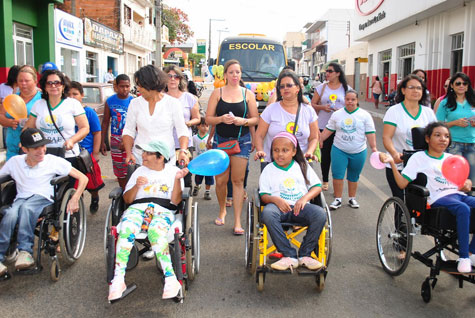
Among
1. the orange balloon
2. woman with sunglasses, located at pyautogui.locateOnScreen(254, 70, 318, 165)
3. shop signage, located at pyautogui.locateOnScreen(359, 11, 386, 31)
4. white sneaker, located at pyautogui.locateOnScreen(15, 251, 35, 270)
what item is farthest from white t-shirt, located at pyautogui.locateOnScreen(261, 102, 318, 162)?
shop signage, located at pyautogui.locateOnScreen(359, 11, 386, 31)

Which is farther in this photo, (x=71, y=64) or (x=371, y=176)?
(x=71, y=64)

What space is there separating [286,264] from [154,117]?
74.9 inches

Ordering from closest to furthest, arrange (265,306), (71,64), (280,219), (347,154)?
(265,306) → (280,219) → (347,154) → (71,64)

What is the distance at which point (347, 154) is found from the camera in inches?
251

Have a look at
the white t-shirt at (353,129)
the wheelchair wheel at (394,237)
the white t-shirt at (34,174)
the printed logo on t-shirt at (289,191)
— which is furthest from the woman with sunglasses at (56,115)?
the white t-shirt at (353,129)

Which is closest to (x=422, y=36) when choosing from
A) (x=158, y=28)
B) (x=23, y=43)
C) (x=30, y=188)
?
(x=158, y=28)

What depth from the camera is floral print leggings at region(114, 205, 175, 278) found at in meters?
3.45

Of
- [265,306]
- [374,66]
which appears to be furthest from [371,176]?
[374,66]

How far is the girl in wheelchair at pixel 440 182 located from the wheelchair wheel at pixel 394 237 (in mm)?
269

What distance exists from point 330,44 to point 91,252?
57816 millimetres

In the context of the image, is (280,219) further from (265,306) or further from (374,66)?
(374,66)

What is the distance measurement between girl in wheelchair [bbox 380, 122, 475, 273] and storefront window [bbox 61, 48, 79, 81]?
20.4 metres

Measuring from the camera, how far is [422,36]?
21609 millimetres

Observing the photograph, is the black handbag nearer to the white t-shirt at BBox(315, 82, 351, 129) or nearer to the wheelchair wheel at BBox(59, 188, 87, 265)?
the wheelchair wheel at BBox(59, 188, 87, 265)
